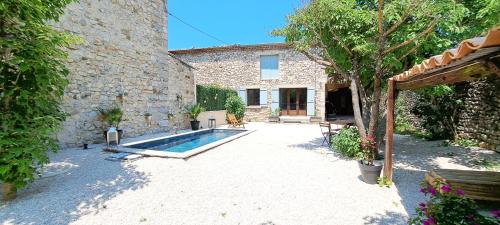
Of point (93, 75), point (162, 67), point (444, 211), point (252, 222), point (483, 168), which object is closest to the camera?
point (444, 211)

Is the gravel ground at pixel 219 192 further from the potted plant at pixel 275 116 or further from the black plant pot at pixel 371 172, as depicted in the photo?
the potted plant at pixel 275 116

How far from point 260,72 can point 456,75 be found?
42.9ft

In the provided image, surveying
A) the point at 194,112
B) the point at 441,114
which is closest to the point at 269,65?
the point at 194,112

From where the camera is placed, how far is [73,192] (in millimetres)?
3639

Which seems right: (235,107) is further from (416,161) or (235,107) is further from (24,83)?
(24,83)

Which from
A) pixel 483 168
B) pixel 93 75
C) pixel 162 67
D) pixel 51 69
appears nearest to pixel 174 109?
pixel 162 67

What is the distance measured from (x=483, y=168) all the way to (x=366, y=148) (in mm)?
2632

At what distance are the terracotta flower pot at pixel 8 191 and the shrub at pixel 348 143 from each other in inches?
246

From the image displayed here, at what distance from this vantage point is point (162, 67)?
10570 mm

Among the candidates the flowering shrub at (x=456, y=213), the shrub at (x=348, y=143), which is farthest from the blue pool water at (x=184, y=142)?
the flowering shrub at (x=456, y=213)

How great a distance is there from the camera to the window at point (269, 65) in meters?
16.0

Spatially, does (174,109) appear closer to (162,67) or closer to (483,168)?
(162,67)

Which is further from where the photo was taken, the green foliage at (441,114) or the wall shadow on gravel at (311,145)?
the green foliage at (441,114)

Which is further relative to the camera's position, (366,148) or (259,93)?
(259,93)
